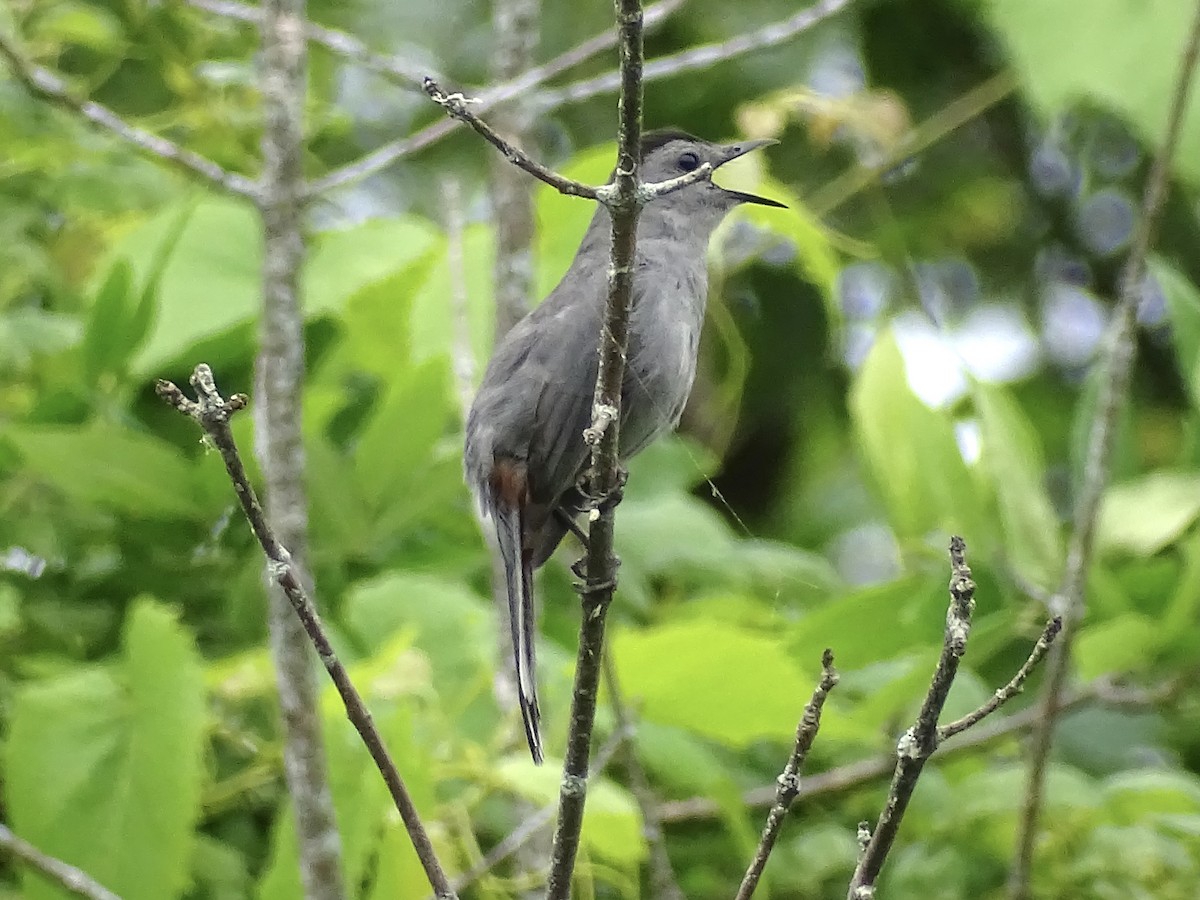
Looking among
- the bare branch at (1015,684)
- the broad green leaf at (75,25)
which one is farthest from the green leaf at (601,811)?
the broad green leaf at (75,25)

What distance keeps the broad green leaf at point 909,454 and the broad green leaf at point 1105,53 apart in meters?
1.27

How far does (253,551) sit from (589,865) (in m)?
0.93

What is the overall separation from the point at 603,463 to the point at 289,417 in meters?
0.85

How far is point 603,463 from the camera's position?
1.76 meters

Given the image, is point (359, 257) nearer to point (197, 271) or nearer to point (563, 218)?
point (197, 271)

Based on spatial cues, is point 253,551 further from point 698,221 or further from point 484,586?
point 698,221

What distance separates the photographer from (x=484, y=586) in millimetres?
3725

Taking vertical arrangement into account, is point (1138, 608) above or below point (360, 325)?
below

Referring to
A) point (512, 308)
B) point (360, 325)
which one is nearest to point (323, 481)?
point (512, 308)

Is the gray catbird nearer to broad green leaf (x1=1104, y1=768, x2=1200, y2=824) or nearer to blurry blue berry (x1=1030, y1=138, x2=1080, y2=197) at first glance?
broad green leaf (x1=1104, y1=768, x2=1200, y2=824)

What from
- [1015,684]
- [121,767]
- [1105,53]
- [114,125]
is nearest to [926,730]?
[1015,684]

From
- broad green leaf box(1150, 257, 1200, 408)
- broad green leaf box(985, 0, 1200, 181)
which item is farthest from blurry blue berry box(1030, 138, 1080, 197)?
broad green leaf box(1150, 257, 1200, 408)

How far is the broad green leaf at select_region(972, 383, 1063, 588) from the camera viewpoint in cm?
286

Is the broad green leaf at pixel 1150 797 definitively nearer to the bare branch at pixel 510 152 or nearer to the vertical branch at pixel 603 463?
the vertical branch at pixel 603 463
